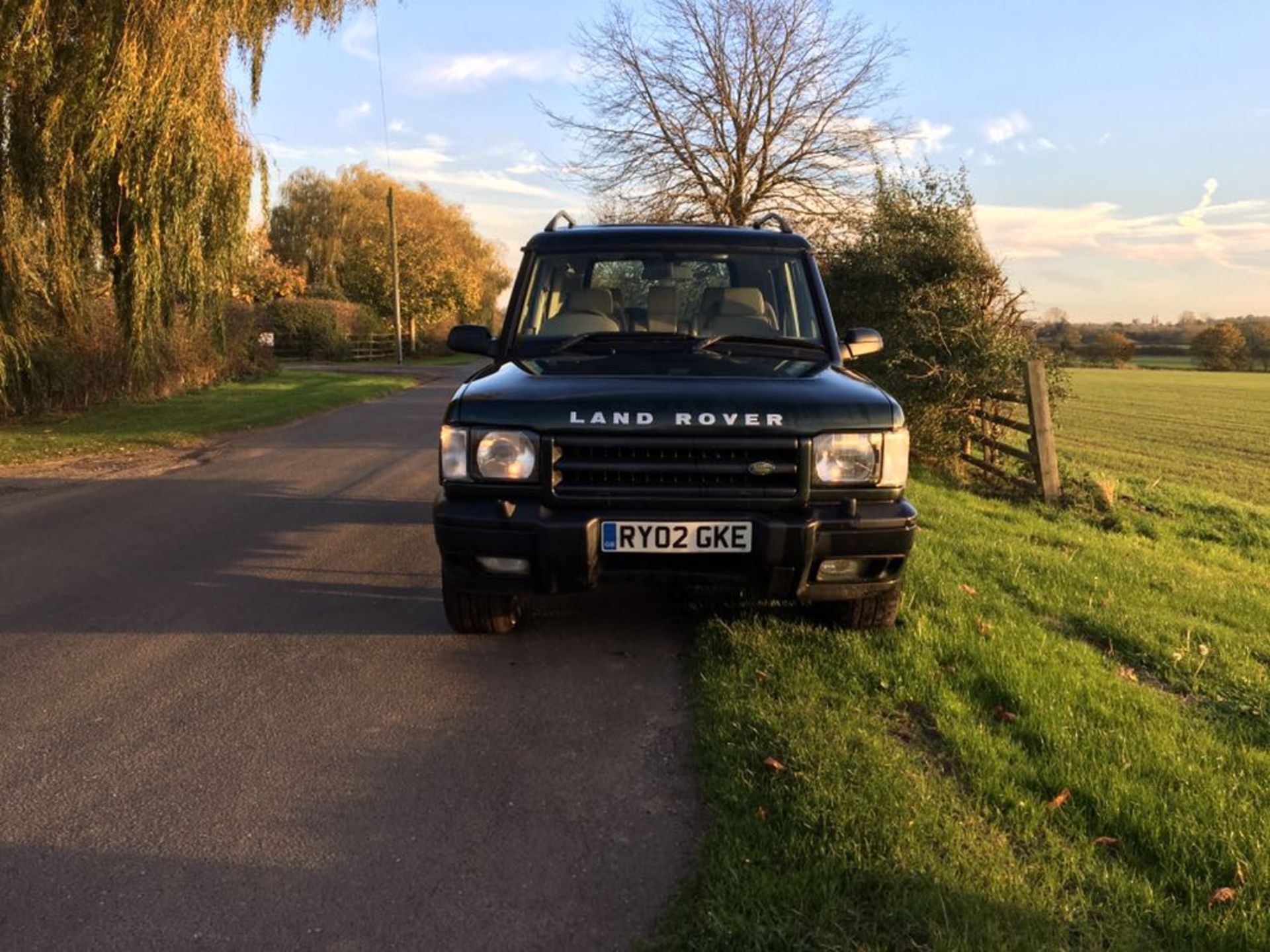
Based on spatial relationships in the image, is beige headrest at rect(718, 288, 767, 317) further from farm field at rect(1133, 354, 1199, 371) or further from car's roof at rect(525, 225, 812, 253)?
farm field at rect(1133, 354, 1199, 371)

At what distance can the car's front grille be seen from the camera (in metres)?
3.83

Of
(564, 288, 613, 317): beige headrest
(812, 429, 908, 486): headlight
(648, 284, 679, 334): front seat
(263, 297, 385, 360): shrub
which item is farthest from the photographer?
(263, 297, 385, 360): shrub

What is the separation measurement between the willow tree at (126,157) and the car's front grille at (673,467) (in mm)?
9512

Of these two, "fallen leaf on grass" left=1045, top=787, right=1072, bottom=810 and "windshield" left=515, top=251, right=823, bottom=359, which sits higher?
"windshield" left=515, top=251, right=823, bottom=359

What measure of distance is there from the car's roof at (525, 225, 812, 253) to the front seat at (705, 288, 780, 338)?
1.25 feet

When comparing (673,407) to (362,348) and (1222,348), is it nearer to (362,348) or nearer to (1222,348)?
(362,348)

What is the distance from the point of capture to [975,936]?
2.25 m

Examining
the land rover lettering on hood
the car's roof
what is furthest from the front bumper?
the car's roof

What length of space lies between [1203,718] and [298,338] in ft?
134

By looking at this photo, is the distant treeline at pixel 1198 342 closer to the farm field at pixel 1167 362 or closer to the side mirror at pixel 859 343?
the farm field at pixel 1167 362

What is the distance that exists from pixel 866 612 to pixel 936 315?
8316 mm

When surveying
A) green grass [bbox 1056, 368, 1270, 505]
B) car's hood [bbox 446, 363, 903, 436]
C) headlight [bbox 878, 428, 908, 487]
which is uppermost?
car's hood [bbox 446, 363, 903, 436]

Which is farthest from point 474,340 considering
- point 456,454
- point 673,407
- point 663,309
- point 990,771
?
point 990,771

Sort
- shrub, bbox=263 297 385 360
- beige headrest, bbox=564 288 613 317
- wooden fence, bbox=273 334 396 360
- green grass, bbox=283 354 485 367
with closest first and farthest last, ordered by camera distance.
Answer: beige headrest, bbox=564 288 613 317, shrub, bbox=263 297 385 360, wooden fence, bbox=273 334 396 360, green grass, bbox=283 354 485 367
